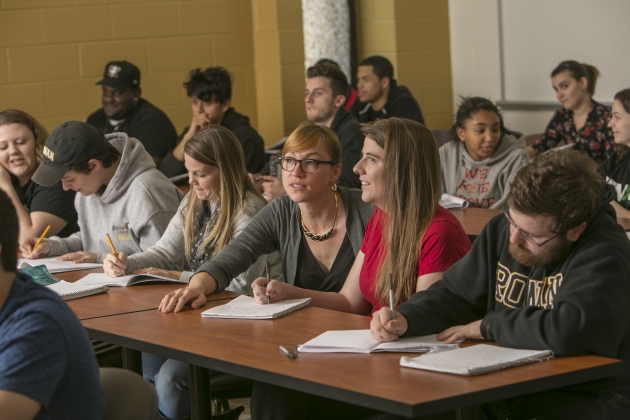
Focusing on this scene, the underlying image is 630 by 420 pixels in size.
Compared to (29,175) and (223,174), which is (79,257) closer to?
(223,174)

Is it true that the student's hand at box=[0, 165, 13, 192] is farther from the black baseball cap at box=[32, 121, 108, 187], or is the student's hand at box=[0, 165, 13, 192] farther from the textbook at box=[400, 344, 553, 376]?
the textbook at box=[400, 344, 553, 376]

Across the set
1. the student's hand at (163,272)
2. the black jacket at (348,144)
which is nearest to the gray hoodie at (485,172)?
the black jacket at (348,144)

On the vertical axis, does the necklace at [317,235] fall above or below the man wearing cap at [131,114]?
below

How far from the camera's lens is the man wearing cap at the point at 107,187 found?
329 cm

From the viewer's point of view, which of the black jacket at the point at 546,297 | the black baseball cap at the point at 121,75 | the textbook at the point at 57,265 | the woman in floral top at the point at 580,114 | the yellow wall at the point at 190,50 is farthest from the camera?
the yellow wall at the point at 190,50

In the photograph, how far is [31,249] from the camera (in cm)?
343

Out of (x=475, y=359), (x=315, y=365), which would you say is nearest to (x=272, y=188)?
(x=315, y=365)

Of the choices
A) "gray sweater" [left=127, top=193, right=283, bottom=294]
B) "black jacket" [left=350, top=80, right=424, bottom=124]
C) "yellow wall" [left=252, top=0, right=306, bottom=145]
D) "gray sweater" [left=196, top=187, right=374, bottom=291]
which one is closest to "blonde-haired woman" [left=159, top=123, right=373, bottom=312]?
"gray sweater" [left=196, top=187, right=374, bottom=291]

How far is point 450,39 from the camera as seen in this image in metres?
6.14

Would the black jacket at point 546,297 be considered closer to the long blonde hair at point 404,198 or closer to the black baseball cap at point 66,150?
the long blonde hair at point 404,198

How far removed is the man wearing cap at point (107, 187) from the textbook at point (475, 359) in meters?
1.74

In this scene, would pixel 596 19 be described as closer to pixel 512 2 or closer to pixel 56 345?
pixel 512 2

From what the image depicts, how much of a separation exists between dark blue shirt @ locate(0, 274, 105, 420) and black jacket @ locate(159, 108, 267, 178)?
3.55 m

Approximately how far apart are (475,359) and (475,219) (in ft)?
6.59
